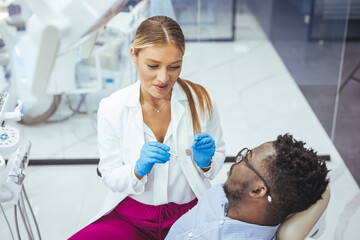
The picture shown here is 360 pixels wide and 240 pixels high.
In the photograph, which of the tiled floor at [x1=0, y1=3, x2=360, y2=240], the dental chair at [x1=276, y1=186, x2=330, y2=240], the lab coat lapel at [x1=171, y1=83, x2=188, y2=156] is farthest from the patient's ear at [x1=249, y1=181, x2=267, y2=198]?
the tiled floor at [x1=0, y1=3, x2=360, y2=240]

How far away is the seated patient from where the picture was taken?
3.93 ft

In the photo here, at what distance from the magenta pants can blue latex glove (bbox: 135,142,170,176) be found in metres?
0.21

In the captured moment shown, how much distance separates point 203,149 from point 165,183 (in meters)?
0.20

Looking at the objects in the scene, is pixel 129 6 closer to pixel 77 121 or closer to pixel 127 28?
pixel 127 28

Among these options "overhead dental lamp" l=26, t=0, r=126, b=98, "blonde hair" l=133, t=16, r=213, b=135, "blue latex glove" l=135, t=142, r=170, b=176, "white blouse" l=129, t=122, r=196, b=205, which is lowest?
"white blouse" l=129, t=122, r=196, b=205

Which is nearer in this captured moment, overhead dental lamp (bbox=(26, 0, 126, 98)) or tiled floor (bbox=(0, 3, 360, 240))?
overhead dental lamp (bbox=(26, 0, 126, 98))

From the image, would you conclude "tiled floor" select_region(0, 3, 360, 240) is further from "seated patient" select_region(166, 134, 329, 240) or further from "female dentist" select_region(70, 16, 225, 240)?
"seated patient" select_region(166, 134, 329, 240)

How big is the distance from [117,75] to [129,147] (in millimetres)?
1234

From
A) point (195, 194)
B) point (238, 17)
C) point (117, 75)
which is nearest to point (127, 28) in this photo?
point (117, 75)

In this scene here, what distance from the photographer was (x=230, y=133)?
3.36m

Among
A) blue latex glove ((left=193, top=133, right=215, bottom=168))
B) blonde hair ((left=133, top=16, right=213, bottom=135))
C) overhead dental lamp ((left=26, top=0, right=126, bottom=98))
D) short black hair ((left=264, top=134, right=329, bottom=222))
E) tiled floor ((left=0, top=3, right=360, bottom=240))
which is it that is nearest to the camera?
overhead dental lamp ((left=26, top=0, right=126, bottom=98))

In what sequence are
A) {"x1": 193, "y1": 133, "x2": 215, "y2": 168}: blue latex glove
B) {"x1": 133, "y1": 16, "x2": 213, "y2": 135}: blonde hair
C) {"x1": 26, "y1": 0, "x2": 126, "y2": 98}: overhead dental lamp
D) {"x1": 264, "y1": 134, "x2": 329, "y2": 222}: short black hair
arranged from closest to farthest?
{"x1": 26, "y1": 0, "x2": 126, "y2": 98}: overhead dental lamp
{"x1": 264, "y1": 134, "x2": 329, "y2": 222}: short black hair
{"x1": 133, "y1": 16, "x2": 213, "y2": 135}: blonde hair
{"x1": 193, "y1": 133, "x2": 215, "y2": 168}: blue latex glove

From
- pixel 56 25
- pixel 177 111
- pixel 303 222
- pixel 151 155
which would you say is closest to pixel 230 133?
pixel 177 111

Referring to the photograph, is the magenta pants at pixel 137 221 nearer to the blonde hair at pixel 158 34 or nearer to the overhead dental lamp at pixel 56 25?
the blonde hair at pixel 158 34
